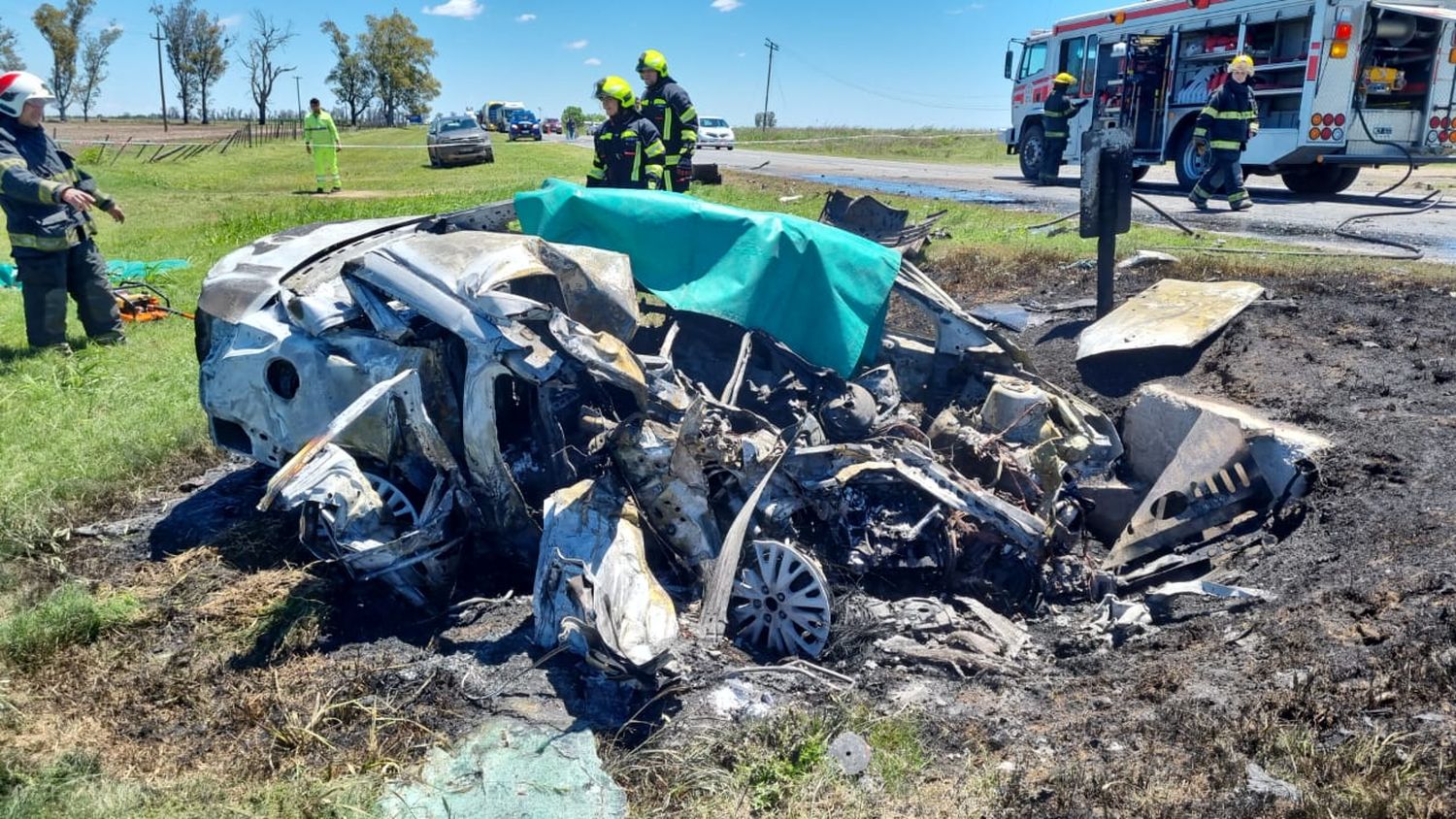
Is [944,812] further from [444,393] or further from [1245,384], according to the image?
[1245,384]

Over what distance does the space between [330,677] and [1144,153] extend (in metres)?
15.2

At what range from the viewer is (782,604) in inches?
158

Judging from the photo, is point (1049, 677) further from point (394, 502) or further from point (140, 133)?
point (140, 133)

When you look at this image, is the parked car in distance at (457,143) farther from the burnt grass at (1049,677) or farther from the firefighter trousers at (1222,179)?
→ the burnt grass at (1049,677)

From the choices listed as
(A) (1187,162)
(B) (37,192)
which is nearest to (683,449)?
(B) (37,192)

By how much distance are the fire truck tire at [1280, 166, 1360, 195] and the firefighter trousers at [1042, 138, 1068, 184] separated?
3700mm

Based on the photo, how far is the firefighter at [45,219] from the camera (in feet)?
22.6

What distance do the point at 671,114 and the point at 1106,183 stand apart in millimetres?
A: 3629

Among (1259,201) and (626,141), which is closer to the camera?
(626,141)

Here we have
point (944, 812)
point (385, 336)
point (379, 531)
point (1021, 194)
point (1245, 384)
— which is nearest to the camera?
point (944, 812)

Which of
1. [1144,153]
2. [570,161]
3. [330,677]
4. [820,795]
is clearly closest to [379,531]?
[330,677]

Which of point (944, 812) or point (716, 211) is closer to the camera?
point (944, 812)

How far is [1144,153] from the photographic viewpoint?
15.8 meters

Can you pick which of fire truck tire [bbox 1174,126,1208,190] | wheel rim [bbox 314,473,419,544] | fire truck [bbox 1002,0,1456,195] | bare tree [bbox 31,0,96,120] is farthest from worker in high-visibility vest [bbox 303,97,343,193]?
bare tree [bbox 31,0,96,120]
